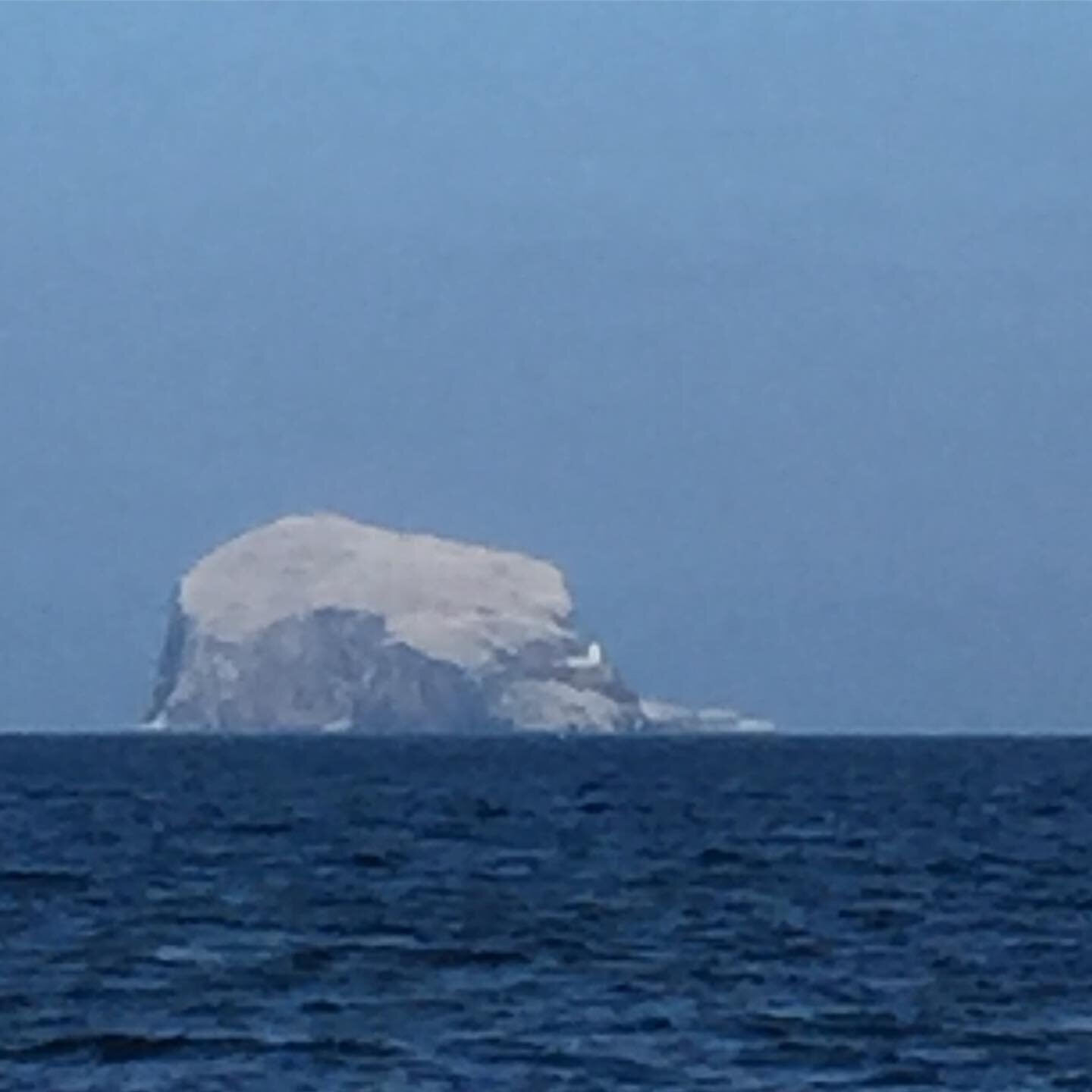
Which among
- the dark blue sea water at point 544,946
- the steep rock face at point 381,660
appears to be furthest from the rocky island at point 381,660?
the dark blue sea water at point 544,946

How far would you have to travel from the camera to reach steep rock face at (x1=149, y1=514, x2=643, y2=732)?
18800cm

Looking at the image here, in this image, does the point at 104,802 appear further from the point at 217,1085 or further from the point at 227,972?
the point at 217,1085

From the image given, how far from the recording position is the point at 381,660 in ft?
618

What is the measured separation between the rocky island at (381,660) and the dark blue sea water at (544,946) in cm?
11695

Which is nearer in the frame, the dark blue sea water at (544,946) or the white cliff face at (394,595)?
the dark blue sea water at (544,946)

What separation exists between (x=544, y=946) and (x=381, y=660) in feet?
507

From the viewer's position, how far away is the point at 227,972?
31141 mm

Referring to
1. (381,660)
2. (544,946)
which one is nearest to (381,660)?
(381,660)

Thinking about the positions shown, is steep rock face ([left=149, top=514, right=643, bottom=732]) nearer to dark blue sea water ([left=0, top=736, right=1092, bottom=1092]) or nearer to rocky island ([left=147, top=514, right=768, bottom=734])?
rocky island ([left=147, top=514, right=768, bottom=734])

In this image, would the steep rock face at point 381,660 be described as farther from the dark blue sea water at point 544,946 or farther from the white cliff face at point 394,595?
the dark blue sea water at point 544,946

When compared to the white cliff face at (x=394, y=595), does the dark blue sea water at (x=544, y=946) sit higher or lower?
lower

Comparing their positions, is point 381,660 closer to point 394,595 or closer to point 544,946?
point 394,595

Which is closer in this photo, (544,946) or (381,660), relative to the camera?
(544,946)

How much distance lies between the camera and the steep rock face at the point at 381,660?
188 metres
